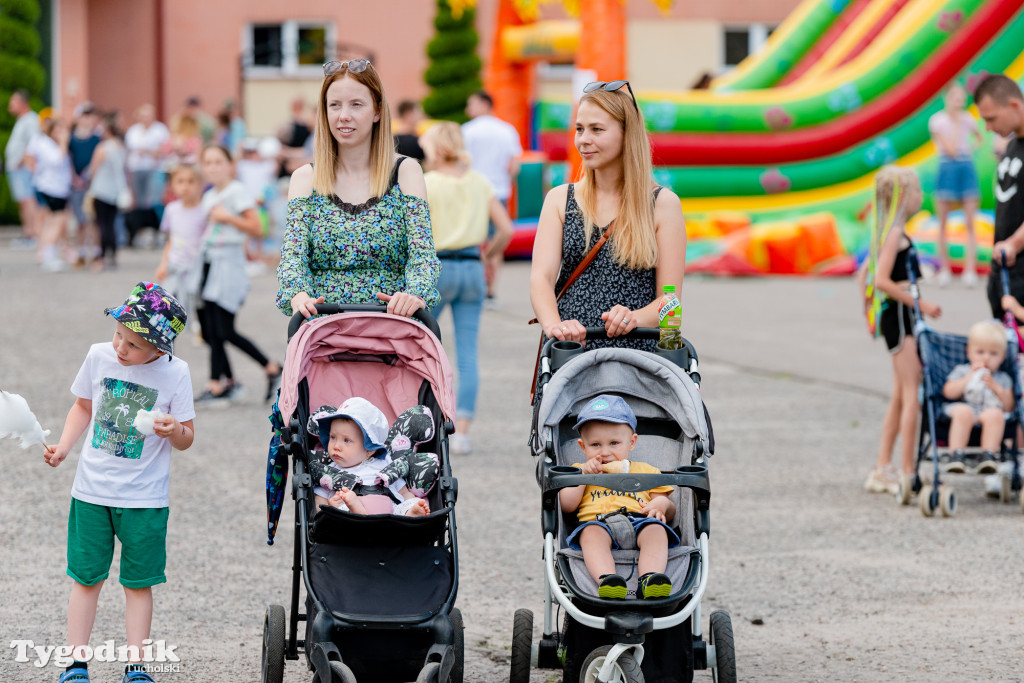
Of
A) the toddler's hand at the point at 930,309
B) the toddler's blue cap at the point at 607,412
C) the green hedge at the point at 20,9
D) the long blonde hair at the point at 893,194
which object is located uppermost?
the green hedge at the point at 20,9

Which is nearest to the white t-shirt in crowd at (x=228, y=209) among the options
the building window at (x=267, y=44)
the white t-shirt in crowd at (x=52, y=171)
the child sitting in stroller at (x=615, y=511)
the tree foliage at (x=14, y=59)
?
the child sitting in stroller at (x=615, y=511)

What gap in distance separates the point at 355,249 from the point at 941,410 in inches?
143

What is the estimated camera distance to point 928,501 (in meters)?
6.89

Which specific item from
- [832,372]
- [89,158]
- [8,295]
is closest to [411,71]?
[89,158]

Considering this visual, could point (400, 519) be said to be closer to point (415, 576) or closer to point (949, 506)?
point (415, 576)

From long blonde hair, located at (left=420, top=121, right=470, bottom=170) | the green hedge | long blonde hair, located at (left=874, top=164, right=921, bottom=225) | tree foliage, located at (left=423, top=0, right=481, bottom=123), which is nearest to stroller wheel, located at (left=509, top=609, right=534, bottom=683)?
long blonde hair, located at (left=874, top=164, right=921, bottom=225)

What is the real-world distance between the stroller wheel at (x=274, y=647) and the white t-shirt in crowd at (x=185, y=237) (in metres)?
5.94

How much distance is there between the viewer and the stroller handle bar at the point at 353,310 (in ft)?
15.2

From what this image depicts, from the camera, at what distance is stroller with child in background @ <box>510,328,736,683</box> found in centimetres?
393

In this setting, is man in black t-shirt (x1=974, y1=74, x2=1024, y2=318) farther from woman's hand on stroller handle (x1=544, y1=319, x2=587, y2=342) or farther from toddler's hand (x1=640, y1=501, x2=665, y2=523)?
toddler's hand (x1=640, y1=501, x2=665, y2=523)

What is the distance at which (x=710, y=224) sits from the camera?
1897 cm

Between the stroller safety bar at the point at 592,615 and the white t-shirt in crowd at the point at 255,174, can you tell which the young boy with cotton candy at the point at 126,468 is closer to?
the stroller safety bar at the point at 592,615

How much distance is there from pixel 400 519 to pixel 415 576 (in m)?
0.21

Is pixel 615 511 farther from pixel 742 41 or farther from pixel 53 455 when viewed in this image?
pixel 742 41
